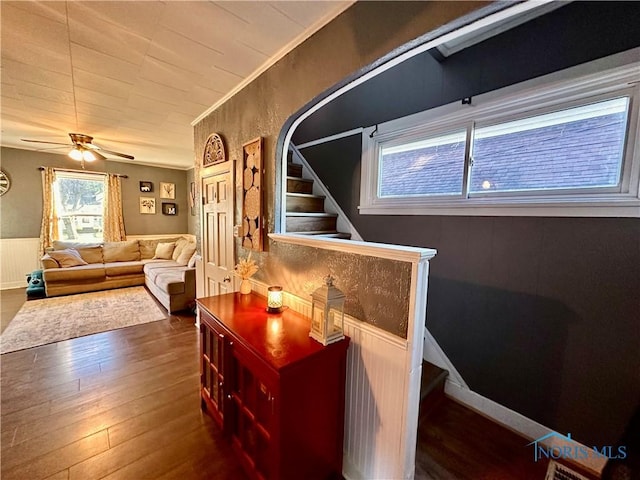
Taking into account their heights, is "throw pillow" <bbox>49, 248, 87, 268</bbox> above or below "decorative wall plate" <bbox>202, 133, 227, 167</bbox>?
below

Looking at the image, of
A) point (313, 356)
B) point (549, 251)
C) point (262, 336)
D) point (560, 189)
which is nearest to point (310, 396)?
point (313, 356)

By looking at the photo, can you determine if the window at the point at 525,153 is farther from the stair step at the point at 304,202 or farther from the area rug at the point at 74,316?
the area rug at the point at 74,316

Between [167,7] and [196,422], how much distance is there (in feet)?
8.35

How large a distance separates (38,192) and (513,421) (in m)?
7.79

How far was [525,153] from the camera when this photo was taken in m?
1.75

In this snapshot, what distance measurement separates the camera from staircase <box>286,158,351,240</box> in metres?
2.51

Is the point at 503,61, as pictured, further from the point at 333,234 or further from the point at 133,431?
the point at 133,431

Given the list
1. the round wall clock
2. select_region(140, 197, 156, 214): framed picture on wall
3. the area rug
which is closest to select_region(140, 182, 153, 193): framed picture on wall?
select_region(140, 197, 156, 214): framed picture on wall

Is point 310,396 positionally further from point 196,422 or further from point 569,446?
point 569,446

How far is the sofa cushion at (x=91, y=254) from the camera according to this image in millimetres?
4891

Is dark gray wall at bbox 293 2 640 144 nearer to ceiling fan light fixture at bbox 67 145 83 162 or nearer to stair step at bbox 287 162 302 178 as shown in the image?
stair step at bbox 287 162 302 178

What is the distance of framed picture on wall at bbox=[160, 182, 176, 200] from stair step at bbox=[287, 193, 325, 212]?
17.0ft

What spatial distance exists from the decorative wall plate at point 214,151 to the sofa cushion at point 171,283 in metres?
1.93

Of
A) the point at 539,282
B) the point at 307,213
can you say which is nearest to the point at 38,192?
the point at 307,213
